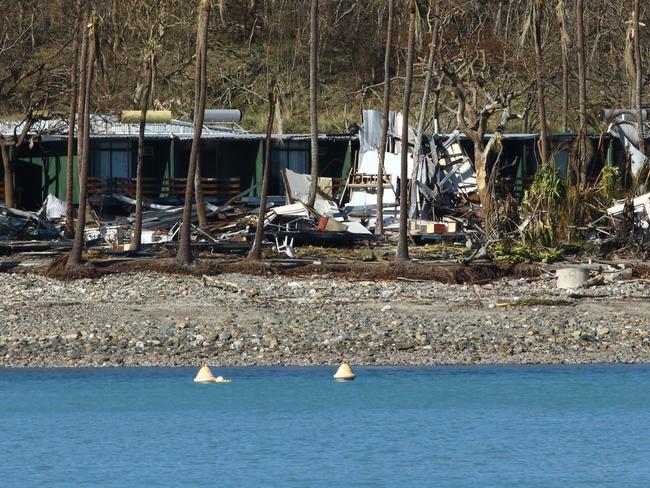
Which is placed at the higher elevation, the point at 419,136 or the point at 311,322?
the point at 419,136

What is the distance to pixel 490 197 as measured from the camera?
113ft

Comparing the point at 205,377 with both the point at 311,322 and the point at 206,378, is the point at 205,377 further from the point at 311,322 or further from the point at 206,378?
the point at 311,322

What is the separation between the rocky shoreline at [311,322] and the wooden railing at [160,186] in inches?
691

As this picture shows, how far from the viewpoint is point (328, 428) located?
2052 centimetres

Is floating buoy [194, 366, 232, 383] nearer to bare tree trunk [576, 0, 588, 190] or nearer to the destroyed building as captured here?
bare tree trunk [576, 0, 588, 190]

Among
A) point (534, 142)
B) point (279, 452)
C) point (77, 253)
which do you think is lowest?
point (279, 452)

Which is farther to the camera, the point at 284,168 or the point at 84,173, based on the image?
the point at 284,168

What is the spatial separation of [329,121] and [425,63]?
18174 mm

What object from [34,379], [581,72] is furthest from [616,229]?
[34,379]

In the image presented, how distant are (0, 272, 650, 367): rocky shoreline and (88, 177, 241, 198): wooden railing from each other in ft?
57.6

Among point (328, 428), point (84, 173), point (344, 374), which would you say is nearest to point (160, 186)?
point (84, 173)

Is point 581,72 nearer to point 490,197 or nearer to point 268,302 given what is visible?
point 490,197

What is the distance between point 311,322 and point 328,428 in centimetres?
455

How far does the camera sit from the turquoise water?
1795cm
